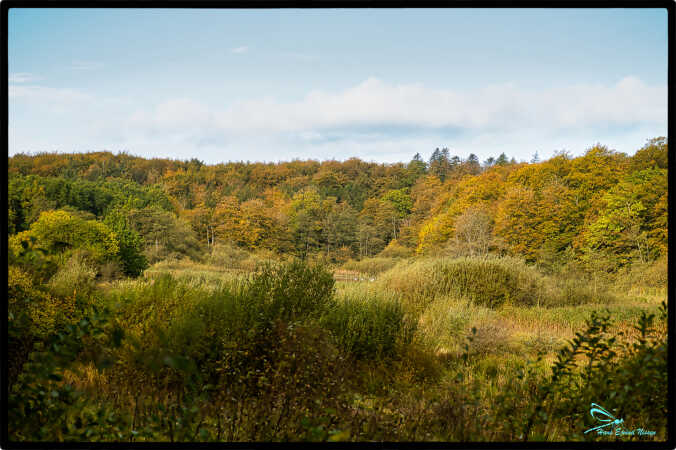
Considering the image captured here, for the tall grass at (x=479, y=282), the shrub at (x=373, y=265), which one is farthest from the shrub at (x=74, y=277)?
the tall grass at (x=479, y=282)

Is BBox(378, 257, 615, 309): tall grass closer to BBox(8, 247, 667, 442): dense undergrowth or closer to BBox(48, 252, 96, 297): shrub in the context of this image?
BBox(8, 247, 667, 442): dense undergrowth

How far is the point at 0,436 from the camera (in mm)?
3213

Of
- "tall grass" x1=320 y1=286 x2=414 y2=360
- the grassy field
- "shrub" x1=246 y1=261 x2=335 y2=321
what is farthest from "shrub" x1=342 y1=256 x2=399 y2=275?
"shrub" x1=246 y1=261 x2=335 y2=321

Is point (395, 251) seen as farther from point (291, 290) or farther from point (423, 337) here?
point (291, 290)

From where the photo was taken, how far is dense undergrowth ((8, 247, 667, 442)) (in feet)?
9.46

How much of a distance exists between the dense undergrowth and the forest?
0.03m

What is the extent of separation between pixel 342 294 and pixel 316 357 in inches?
81.4

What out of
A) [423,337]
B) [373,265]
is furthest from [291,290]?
[423,337]

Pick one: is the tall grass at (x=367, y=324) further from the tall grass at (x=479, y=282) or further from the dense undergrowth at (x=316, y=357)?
the tall grass at (x=479, y=282)

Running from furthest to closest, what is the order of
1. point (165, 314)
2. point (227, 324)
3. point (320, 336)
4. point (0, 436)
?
point (165, 314)
point (227, 324)
point (320, 336)
point (0, 436)

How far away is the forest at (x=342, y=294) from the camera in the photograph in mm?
3233

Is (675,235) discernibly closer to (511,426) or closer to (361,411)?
(511,426)
